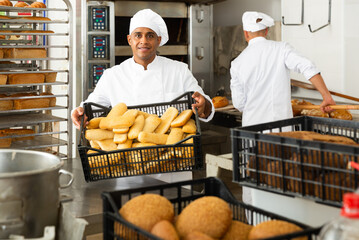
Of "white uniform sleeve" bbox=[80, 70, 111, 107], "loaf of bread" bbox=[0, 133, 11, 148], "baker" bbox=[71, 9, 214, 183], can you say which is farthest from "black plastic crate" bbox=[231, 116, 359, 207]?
"loaf of bread" bbox=[0, 133, 11, 148]

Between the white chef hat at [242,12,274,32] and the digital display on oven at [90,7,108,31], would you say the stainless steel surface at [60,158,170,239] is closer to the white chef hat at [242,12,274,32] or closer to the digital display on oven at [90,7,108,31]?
the white chef hat at [242,12,274,32]

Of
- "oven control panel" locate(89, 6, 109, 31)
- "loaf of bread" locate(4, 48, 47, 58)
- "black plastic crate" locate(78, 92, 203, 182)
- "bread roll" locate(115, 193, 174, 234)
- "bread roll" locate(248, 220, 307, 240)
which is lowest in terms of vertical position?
"bread roll" locate(248, 220, 307, 240)

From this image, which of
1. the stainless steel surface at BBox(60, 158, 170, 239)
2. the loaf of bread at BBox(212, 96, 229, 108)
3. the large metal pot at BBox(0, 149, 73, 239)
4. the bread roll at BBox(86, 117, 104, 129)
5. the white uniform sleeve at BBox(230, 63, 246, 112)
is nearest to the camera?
the large metal pot at BBox(0, 149, 73, 239)

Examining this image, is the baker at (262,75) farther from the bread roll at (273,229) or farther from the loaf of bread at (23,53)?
the bread roll at (273,229)

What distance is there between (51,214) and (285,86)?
2584 mm

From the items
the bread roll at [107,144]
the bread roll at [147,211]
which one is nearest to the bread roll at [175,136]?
the bread roll at [107,144]

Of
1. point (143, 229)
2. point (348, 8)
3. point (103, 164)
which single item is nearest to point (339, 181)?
point (143, 229)

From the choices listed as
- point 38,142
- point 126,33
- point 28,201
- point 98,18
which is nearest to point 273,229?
point 28,201

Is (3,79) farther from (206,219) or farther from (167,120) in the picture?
(206,219)

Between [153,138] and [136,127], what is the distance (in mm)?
98

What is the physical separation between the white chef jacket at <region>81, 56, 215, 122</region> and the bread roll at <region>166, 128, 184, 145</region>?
2.92ft

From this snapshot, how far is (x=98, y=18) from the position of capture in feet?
13.9

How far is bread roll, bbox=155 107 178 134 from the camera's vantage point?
2121 mm

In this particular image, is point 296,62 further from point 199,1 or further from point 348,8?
point 199,1
